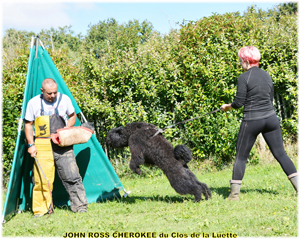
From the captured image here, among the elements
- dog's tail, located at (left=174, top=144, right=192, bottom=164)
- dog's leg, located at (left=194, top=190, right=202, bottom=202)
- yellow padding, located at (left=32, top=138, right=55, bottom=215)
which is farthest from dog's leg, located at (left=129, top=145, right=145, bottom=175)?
yellow padding, located at (left=32, top=138, right=55, bottom=215)

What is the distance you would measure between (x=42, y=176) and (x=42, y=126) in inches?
30.1

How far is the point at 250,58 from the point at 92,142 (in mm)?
2925

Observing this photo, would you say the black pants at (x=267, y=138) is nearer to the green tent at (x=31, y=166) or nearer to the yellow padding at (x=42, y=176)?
the green tent at (x=31, y=166)

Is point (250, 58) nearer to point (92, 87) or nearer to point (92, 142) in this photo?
point (92, 142)

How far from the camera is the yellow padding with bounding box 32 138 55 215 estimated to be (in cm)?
453

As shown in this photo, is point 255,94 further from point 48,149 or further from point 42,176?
point 42,176

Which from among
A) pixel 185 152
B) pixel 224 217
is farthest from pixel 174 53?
pixel 224 217

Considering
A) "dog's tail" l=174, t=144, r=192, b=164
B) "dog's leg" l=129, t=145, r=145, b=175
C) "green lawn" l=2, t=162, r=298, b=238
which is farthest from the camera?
"dog's leg" l=129, t=145, r=145, b=175

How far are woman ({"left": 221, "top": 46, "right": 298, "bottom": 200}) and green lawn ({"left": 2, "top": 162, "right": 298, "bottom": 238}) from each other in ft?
1.55

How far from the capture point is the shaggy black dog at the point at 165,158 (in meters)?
4.34

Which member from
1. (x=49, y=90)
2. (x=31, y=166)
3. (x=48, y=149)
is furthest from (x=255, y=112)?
(x=31, y=166)

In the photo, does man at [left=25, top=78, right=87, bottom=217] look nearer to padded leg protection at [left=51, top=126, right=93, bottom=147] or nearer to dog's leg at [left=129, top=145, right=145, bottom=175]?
padded leg protection at [left=51, top=126, right=93, bottom=147]

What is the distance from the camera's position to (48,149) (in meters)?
4.55

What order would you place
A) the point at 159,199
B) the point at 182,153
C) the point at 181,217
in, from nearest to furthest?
the point at 181,217 → the point at 182,153 → the point at 159,199
